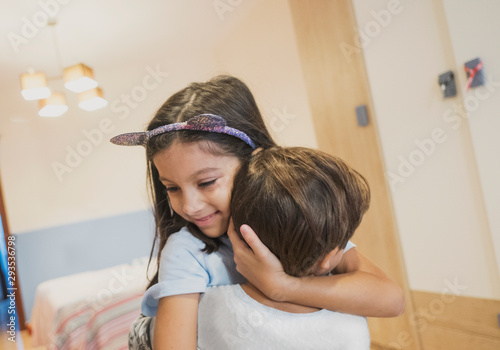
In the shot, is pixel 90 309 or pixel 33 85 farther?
pixel 33 85

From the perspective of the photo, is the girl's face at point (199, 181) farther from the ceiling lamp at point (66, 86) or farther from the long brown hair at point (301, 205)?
the ceiling lamp at point (66, 86)

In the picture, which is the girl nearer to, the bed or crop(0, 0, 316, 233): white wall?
the bed

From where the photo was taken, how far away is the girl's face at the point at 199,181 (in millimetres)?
806

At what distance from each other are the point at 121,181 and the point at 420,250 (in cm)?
392

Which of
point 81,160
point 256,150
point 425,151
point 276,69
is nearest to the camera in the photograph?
point 256,150

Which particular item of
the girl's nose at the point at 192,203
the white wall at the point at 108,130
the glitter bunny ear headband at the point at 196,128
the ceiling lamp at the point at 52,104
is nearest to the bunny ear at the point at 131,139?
the glitter bunny ear headband at the point at 196,128

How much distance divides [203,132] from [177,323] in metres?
0.38

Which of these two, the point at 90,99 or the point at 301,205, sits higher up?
the point at 90,99

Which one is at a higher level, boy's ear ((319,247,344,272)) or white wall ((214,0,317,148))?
white wall ((214,0,317,148))

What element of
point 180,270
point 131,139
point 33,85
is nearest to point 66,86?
point 33,85

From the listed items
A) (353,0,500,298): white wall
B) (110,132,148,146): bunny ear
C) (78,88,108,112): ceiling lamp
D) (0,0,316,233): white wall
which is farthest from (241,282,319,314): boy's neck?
(0,0,316,233): white wall

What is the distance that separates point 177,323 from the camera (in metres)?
0.71

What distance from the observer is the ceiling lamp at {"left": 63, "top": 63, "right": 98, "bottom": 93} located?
2.76 meters

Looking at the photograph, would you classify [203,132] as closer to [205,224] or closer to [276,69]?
[205,224]
